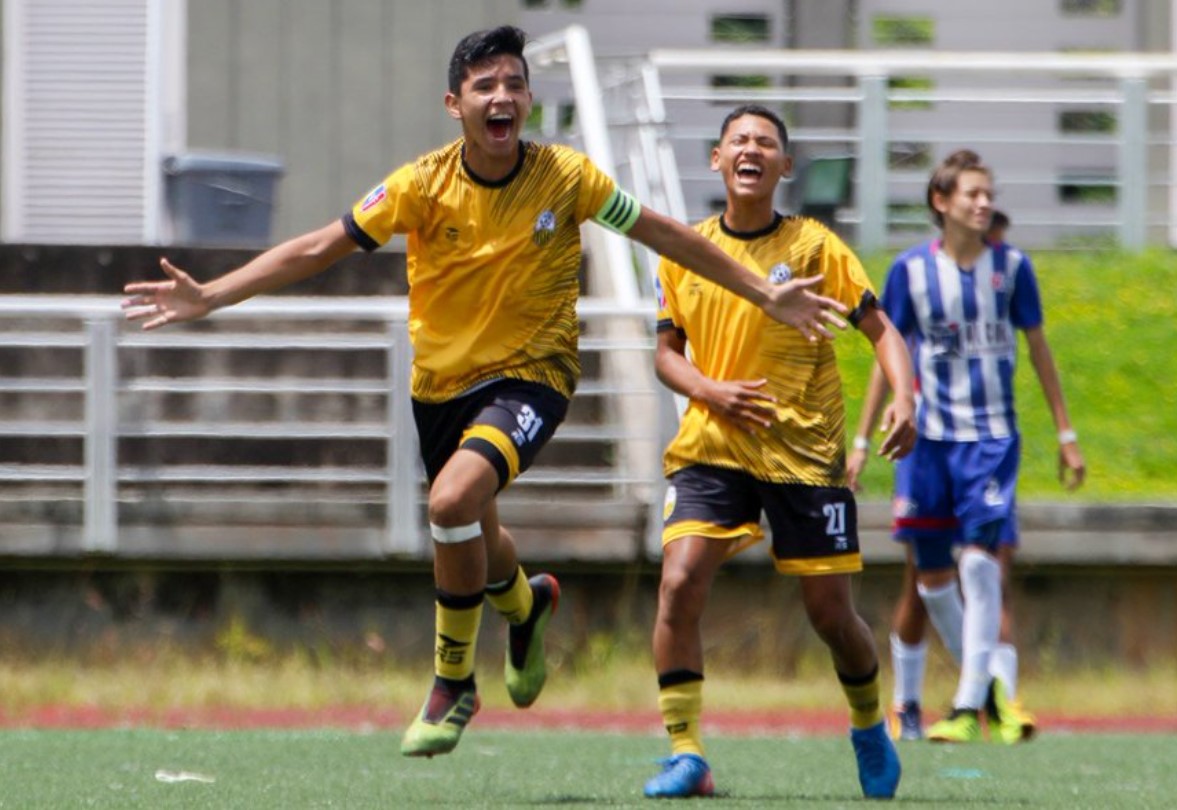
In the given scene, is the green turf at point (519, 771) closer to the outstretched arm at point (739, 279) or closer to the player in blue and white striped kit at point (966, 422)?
the player in blue and white striped kit at point (966, 422)

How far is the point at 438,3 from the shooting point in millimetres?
18172

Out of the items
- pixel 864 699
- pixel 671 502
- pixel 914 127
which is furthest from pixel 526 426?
pixel 914 127

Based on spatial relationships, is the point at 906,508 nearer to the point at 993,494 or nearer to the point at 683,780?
the point at 993,494

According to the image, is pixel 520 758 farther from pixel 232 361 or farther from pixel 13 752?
pixel 232 361

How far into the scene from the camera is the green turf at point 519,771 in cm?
780

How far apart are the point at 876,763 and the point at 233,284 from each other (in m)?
2.35

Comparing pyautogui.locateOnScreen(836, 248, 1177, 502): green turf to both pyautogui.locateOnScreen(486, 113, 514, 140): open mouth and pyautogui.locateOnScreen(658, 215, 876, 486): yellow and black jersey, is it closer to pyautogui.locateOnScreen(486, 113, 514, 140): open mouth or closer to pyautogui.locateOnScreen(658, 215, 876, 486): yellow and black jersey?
pyautogui.locateOnScreen(658, 215, 876, 486): yellow and black jersey

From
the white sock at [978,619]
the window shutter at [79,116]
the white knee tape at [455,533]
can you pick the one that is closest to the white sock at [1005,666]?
the white sock at [978,619]

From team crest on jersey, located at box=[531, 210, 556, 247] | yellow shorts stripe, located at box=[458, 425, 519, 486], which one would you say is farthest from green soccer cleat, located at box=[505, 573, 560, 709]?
team crest on jersey, located at box=[531, 210, 556, 247]

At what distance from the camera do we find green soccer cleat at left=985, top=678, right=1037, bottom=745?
10.3 m

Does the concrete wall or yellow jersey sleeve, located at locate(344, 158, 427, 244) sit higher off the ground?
the concrete wall

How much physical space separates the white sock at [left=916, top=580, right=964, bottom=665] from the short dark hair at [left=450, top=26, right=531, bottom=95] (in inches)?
138

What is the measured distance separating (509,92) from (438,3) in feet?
34.7

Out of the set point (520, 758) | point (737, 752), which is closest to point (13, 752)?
point (520, 758)
